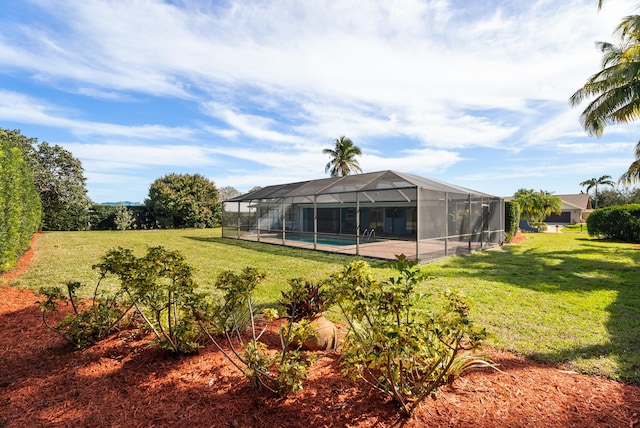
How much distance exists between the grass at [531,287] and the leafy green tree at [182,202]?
12390mm

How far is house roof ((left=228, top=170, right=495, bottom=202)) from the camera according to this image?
33.6 ft

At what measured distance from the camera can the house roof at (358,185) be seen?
10.2 meters

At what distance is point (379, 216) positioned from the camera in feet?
56.8

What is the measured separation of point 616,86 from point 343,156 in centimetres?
2251

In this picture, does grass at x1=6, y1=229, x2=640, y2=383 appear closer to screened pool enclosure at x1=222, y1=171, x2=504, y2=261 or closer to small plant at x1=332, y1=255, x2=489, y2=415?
small plant at x1=332, y1=255, x2=489, y2=415

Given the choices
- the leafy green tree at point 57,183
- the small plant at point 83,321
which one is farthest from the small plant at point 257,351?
the leafy green tree at point 57,183

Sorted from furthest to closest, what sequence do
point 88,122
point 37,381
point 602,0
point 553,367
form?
point 88,122, point 602,0, point 553,367, point 37,381

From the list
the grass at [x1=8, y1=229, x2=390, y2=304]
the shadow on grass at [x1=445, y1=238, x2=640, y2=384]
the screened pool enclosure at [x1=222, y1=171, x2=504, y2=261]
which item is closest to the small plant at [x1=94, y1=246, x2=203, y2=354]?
the grass at [x1=8, y1=229, x2=390, y2=304]

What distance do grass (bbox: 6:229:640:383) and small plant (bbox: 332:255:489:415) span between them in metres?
0.19

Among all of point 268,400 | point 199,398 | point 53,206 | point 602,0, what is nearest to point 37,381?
point 199,398

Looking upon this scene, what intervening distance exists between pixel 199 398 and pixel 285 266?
20.0ft

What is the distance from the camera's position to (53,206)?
19.8 metres

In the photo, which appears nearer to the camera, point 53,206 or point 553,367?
point 553,367

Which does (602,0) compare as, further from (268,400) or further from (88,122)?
(88,122)
